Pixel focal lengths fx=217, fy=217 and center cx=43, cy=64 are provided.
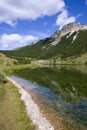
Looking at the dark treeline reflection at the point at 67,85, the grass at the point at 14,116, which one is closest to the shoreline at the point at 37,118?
the grass at the point at 14,116

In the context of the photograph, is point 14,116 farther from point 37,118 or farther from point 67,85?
point 67,85

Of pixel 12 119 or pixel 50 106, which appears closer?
pixel 12 119

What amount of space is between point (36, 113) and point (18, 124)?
19.4 feet

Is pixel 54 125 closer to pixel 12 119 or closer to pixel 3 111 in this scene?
pixel 12 119

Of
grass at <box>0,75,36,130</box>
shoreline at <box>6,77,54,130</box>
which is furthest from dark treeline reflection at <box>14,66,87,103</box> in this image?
grass at <box>0,75,36,130</box>

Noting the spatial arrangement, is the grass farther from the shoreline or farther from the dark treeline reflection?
the dark treeline reflection

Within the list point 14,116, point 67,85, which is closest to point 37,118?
point 14,116

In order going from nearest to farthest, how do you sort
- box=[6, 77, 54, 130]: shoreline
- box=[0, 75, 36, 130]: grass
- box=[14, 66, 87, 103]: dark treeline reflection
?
box=[6, 77, 54, 130]: shoreline
box=[0, 75, 36, 130]: grass
box=[14, 66, 87, 103]: dark treeline reflection

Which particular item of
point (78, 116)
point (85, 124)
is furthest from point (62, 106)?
point (85, 124)

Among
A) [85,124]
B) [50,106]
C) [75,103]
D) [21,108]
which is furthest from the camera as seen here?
[75,103]

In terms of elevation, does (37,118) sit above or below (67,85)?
above

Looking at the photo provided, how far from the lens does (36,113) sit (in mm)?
38469

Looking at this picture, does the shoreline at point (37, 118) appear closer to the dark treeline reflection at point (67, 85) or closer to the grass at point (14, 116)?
the grass at point (14, 116)

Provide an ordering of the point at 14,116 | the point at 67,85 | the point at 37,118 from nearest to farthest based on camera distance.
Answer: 1. the point at 37,118
2. the point at 14,116
3. the point at 67,85
